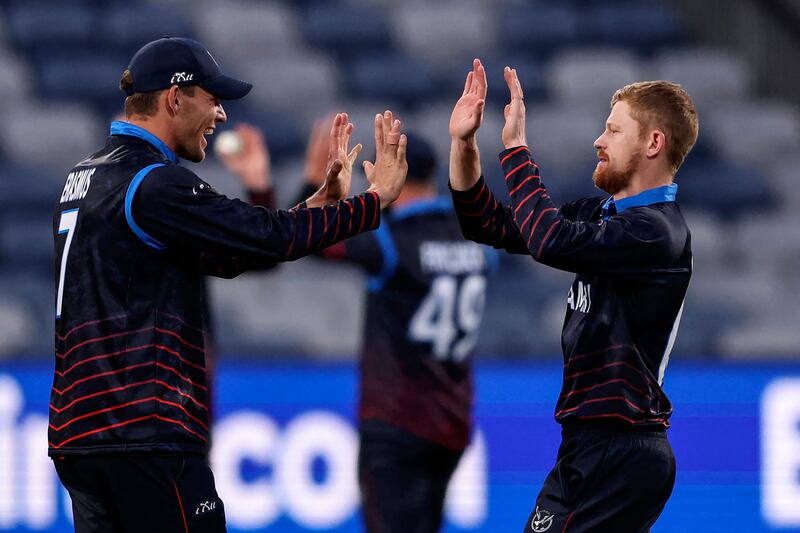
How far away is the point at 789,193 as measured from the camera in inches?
436

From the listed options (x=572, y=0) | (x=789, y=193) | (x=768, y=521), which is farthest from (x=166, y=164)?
(x=572, y=0)

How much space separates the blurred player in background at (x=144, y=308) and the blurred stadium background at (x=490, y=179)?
3.79 m

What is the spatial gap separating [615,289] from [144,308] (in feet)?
4.30

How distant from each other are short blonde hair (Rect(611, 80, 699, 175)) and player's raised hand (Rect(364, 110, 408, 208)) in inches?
26.9

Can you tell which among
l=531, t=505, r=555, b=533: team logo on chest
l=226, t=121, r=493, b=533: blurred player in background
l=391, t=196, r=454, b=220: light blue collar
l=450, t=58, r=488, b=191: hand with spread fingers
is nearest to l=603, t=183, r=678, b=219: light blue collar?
l=450, t=58, r=488, b=191: hand with spread fingers

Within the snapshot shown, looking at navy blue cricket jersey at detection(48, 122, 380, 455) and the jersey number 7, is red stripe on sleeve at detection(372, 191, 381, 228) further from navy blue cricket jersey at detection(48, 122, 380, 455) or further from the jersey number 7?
the jersey number 7

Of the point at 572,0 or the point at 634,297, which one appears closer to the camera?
the point at 634,297

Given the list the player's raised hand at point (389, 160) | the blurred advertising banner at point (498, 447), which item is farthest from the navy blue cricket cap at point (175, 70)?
the blurred advertising banner at point (498, 447)

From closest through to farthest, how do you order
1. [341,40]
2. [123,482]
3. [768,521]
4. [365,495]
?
1. [123,482]
2. [365,495]
3. [768,521]
4. [341,40]

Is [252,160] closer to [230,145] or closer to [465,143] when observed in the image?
[230,145]

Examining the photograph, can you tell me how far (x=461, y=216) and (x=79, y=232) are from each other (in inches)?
44.0

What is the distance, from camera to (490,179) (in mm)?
10156

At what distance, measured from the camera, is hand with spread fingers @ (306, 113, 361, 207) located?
4219 mm

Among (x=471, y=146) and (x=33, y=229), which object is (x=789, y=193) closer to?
(x=33, y=229)
